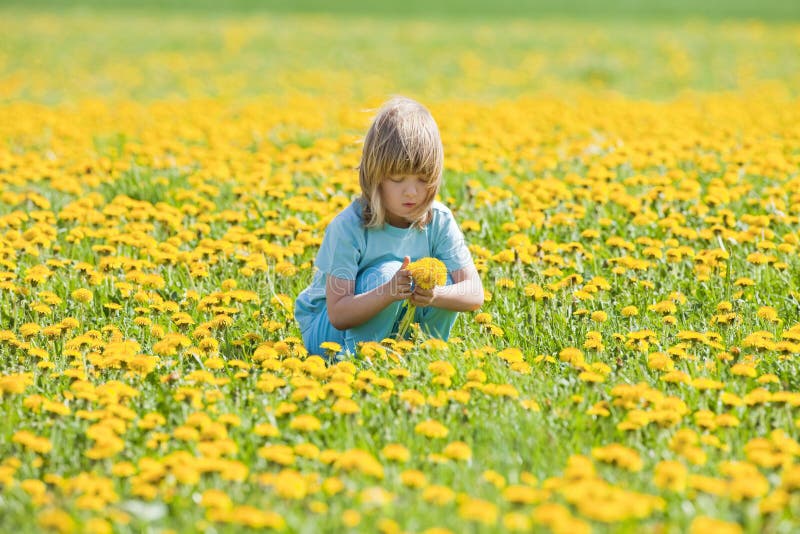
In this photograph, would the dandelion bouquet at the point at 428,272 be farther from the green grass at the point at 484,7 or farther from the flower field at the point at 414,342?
the green grass at the point at 484,7

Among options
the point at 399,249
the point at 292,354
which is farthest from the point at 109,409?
the point at 399,249

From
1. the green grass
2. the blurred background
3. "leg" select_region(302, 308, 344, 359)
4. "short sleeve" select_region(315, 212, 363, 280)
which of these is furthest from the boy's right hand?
the green grass

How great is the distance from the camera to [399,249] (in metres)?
3.93

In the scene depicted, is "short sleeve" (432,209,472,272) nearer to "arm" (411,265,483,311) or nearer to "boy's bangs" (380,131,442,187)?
"arm" (411,265,483,311)

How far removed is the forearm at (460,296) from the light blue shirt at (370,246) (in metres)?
0.14

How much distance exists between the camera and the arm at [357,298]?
3521 millimetres

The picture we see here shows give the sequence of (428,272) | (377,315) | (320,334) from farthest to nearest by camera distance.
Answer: (320,334), (377,315), (428,272)

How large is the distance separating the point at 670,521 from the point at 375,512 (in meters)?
0.75

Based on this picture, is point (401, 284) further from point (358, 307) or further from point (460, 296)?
point (460, 296)

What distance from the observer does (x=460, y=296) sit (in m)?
3.74

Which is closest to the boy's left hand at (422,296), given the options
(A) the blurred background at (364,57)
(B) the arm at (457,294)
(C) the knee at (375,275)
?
(B) the arm at (457,294)

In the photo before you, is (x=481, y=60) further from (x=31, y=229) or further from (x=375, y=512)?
(x=375, y=512)

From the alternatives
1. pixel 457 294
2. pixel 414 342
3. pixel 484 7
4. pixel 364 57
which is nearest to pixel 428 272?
pixel 457 294

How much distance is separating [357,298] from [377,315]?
183 millimetres
